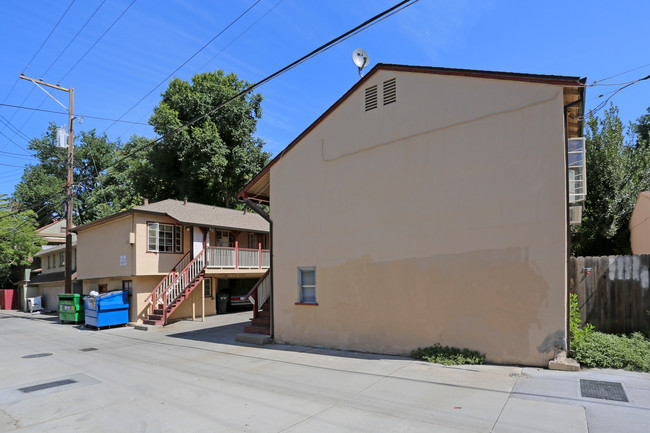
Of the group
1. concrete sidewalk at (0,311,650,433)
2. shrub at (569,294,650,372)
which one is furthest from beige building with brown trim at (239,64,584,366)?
concrete sidewalk at (0,311,650,433)

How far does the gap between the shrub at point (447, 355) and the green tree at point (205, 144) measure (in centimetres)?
2366

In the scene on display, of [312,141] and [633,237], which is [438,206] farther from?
[633,237]

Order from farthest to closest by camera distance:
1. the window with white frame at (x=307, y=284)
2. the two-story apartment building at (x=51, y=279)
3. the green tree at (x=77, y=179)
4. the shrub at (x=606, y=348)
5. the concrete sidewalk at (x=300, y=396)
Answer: the green tree at (x=77, y=179), the two-story apartment building at (x=51, y=279), the window with white frame at (x=307, y=284), the shrub at (x=606, y=348), the concrete sidewalk at (x=300, y=396)

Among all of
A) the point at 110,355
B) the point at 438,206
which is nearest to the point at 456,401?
the point at 438,206

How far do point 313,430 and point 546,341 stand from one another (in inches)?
189

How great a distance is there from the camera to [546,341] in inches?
295

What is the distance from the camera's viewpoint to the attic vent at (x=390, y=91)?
33.3ft

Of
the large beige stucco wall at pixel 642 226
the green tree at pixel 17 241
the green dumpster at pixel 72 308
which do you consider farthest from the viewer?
the green tree at pixel 17 241

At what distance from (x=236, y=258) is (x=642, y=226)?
1718 centimetres

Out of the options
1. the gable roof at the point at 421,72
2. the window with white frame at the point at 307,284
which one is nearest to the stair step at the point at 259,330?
the window with white frame at the point at 307,284

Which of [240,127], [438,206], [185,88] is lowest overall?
[438,206]

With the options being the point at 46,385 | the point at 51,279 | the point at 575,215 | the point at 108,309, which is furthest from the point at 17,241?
the point at 575,215

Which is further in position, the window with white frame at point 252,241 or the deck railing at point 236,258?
the window with white frame at point 252,241

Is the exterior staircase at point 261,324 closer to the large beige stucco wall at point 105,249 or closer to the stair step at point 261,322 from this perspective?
the stair step at point 261,322
